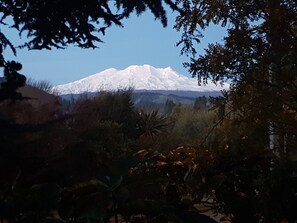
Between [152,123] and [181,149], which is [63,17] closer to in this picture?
[181,149]

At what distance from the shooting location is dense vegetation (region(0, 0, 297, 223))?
14.9ft

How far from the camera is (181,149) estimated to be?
263 inches

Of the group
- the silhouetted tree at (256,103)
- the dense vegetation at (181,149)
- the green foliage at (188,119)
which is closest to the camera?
the dense vegetation at (181,149)

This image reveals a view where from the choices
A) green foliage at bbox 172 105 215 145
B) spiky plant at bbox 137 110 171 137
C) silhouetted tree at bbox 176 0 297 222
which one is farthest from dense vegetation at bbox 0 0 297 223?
green foliage at bbox 172 105 215 145

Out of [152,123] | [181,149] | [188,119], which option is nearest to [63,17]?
[181,149]

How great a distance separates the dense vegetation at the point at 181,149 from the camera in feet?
14.9

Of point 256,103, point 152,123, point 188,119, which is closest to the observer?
point 256,103

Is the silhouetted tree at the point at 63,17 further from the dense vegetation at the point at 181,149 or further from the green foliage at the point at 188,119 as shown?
the green foliage at the point at 188,119

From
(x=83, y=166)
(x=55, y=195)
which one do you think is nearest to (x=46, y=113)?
(x=83, y=166)

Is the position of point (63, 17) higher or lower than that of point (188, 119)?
higher

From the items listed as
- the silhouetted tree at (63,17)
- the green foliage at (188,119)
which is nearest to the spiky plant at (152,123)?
the green foliage at (188,119)

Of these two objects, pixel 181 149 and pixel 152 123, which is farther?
pixel 152 123

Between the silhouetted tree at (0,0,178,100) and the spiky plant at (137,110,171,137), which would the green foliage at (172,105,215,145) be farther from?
the silhouetted tree at (0,0,178,100)

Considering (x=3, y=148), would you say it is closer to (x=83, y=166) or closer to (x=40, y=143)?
(x=40, y=143)
